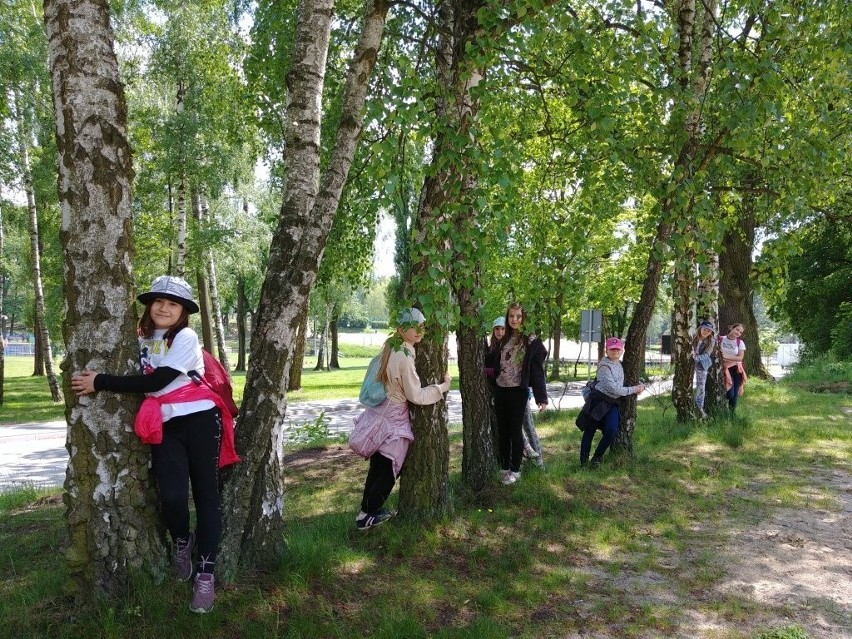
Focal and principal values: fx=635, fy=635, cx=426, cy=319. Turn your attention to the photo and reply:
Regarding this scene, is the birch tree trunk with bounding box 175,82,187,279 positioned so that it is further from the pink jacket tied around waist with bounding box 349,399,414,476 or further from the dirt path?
the dirt path

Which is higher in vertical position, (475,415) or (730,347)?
(730,347)

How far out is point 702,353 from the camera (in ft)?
33.9

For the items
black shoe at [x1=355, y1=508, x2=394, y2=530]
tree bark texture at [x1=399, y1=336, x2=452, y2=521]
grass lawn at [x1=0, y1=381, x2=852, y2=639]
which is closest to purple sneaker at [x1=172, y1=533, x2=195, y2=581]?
grass lawn at [x1=0, y1=381, x2=852, y2=639]

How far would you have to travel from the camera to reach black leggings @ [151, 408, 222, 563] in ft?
10.9

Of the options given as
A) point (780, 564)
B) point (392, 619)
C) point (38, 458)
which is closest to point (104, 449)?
point (392, 619)

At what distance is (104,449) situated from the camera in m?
3.22

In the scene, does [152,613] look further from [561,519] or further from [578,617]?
[561,519]

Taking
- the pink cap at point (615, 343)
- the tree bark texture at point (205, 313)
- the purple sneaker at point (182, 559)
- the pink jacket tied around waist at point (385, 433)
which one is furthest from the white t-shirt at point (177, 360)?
the tree bark texture at point (205, 313)

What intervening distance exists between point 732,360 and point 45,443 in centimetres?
1173

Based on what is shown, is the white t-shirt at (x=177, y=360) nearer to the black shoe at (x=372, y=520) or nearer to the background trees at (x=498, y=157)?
the background trees at (x=498, y=157)

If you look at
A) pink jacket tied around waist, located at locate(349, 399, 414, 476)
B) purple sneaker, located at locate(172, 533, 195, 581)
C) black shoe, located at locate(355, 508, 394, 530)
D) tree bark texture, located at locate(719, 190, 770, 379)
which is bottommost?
black shoe, located at locate(355, 508, 394, 530)

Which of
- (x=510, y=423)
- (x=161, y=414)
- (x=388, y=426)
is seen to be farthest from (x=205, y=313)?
(x=161, y=414)

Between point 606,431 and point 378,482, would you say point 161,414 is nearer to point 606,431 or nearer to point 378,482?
point 378,482

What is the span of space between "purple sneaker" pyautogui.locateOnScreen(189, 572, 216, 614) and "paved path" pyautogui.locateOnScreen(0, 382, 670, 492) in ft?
17.2
